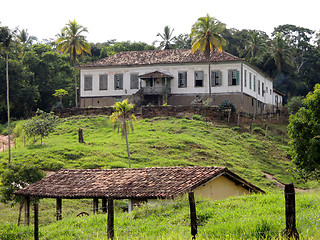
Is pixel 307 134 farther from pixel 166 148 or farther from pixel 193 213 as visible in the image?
pixel 166 148

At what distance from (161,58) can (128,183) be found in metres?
36.0

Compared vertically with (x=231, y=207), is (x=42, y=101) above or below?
above

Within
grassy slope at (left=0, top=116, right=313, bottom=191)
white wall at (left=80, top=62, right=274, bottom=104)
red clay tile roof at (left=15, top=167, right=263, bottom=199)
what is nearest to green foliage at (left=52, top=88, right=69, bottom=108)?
white wall at (left=80, top=62, right=274, bottom=104)

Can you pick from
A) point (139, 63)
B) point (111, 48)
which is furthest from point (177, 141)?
point (111, 48)

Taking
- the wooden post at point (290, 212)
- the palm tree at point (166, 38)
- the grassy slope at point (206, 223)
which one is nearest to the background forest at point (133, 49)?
the palm tree at point (166, 38)

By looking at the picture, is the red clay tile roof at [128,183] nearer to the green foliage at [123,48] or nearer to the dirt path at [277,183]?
the dirt path at [277,183]

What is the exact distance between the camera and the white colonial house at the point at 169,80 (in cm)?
5566

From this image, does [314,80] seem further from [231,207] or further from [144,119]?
[231,207]

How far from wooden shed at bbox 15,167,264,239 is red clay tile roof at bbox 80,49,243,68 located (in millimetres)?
31786

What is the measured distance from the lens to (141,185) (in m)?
22.9

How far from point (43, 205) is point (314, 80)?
53.2 metres

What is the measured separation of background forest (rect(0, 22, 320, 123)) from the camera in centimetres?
6031

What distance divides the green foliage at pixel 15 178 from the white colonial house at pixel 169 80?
27.2 metres

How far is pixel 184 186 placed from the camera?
21.4m
